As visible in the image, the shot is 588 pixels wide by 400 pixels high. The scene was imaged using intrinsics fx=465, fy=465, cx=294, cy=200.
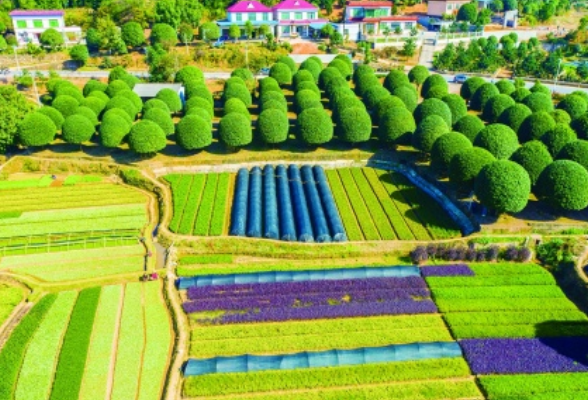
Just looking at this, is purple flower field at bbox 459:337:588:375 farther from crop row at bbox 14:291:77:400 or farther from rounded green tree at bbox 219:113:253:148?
rounded green tree at bbox 219:113:253:148

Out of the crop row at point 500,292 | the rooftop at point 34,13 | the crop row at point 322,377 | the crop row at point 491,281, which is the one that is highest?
the rooftop at point 34,13

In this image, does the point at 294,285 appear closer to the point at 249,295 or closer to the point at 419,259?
the point at 249,295

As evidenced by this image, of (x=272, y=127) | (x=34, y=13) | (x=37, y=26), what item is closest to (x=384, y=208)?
(x=272, y=127)

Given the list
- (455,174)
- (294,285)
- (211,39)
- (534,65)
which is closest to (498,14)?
(534,65)

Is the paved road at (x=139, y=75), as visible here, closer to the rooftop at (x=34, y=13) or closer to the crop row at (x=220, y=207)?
the rooftop at (x=34, y=13)

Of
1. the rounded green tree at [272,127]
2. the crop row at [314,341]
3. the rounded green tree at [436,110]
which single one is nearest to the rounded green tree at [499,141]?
the rounded green tree at [436,110]

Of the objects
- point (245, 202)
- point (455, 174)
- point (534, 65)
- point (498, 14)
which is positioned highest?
point (498, 14)
